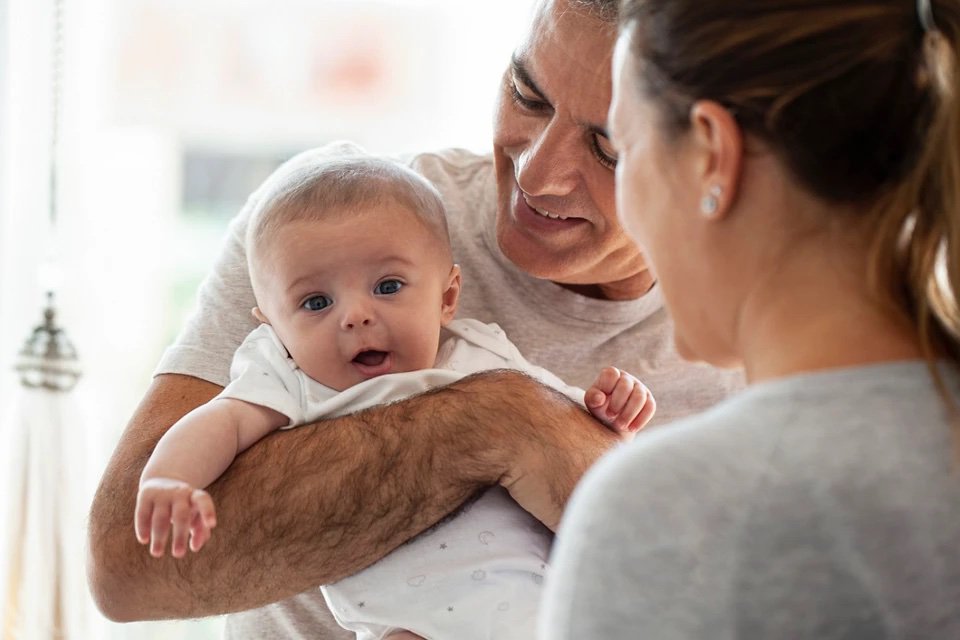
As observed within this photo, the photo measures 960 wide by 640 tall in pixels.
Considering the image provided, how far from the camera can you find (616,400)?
5.42ft

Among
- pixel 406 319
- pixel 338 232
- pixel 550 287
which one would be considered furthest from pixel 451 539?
pixel 550 287

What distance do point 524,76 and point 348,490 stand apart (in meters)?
0.68

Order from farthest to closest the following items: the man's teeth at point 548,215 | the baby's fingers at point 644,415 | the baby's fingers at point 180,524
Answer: the man's teeth at point 548,215
the baby's fingers at point 644,415
the baby's fingers at point 180,524

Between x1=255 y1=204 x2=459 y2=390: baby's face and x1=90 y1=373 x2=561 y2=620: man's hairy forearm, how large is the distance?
0.29ft

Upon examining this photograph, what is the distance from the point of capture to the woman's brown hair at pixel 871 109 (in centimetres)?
96

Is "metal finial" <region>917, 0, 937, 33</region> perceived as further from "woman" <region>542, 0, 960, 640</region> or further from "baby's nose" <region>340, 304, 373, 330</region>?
"baby's nose" <region>340, 304, 373, 330</region>

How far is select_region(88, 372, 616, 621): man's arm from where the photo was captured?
1514 mm

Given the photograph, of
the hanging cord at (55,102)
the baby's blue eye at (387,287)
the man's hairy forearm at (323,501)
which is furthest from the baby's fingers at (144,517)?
the hanging cord at (55,102)

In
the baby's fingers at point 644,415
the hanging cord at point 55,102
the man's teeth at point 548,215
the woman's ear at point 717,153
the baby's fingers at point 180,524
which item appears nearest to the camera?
the woman's ear at point 717,153

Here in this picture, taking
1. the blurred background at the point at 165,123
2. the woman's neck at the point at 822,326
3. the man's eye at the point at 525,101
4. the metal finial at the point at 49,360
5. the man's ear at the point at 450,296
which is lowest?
the metal finial at the point at 49,360

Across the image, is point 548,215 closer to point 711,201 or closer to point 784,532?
point 711,201

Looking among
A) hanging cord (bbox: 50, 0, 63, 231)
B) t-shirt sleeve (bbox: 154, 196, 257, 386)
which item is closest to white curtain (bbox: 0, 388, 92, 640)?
hanging cord (bbox: 50, 0, 63, 231)

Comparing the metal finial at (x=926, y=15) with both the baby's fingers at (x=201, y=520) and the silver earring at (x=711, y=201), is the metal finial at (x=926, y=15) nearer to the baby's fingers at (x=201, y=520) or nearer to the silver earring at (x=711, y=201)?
the silver earring at (x=711, y=201)

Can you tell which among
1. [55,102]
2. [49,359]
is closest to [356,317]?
[49,359]
